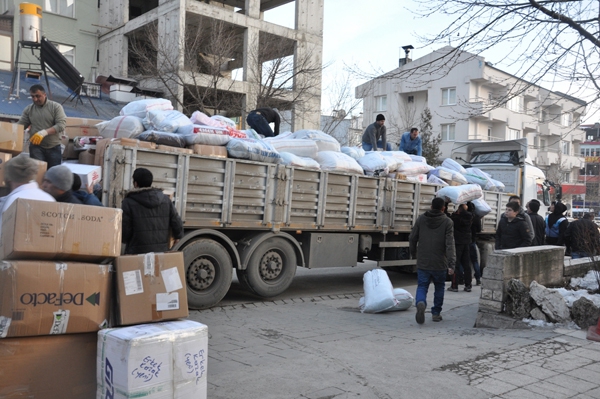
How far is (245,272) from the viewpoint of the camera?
26.7 feet

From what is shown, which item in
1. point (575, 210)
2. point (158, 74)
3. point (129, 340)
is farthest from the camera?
point (575, 210)

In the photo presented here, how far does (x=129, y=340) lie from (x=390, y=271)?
9922 millimetres

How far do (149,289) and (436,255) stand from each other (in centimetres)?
456

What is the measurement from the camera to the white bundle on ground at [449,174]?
1143cm

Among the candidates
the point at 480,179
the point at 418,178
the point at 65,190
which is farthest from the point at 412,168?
the point at 65,190

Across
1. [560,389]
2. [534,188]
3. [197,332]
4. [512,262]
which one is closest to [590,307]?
[512,262]

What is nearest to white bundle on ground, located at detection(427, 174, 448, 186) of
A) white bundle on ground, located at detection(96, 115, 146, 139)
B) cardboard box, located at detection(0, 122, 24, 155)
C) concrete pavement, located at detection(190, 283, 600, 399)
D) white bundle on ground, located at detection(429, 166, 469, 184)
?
white bundle on ground, located at detection(429, 166, 469, 184)

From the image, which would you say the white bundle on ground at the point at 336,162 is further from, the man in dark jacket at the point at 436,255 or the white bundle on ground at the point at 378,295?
the man in dark jacket at the point at 436,255

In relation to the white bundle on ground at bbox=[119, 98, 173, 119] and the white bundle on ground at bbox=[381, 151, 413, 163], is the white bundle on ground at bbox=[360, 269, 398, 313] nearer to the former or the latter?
the white bundle on ground at bbox=[381, 151, 413, 163]

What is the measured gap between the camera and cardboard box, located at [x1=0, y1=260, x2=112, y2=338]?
3178mm

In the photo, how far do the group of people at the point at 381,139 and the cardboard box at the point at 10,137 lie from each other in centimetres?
756

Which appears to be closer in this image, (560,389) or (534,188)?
(560,389)

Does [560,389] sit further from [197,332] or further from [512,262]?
[197,332]

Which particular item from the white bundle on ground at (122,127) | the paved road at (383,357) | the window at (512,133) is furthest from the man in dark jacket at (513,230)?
Answer: the window at (512,133)
